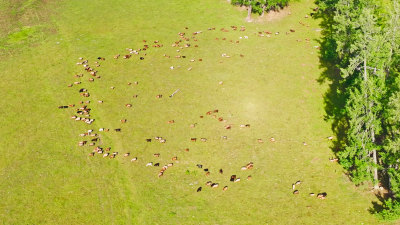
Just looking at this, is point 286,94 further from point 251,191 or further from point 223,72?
point 251,191

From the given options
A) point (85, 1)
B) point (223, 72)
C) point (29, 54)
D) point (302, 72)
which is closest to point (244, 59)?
point (223, 72)

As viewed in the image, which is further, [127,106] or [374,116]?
[127,106]

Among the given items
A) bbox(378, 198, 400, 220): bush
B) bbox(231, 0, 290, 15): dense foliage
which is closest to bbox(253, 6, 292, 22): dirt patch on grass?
bbox(231, 0, 290, 15): dense foliage

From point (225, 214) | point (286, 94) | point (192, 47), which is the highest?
point (192, 47)

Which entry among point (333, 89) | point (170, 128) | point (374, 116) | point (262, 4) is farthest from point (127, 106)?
point (262, 4)

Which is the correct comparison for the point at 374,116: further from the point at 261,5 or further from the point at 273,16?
the point at 261,5

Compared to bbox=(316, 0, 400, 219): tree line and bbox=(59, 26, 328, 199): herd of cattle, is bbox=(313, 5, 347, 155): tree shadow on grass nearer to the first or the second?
bbox=(316, 0, 400, 219): tree line

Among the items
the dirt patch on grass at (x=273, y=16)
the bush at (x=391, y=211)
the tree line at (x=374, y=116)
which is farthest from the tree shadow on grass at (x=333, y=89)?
the dirt patch on grass at (x=273, y=16)

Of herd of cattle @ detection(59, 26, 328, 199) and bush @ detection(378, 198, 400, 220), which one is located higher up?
herd of cattle @ detection(59, 26, 328, 199)

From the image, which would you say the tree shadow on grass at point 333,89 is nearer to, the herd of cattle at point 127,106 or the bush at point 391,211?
the herd of cattle at point 127,106
